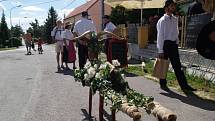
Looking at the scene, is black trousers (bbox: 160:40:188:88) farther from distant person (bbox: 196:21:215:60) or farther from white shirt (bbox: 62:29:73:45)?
white shirt (bbox: 62:29:73:45)

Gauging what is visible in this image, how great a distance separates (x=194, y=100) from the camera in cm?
904

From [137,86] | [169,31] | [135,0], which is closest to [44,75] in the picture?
[137,86]

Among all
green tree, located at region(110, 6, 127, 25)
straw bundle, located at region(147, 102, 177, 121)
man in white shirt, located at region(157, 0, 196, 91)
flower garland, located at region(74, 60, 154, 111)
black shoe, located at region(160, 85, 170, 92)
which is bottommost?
black shoe, located at region(160, 85, 170, 92)

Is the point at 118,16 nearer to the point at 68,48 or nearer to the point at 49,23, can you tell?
the point at 68,48

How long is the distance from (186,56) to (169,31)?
323 cm

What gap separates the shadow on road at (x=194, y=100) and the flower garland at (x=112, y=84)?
232cm

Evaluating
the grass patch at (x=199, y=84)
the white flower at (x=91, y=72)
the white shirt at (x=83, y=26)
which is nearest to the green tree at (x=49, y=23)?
the white shirt at (x=83, y=26)

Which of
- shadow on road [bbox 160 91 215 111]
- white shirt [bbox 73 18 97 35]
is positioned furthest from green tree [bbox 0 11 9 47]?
shadow on road [bbox 160 91 215 111]

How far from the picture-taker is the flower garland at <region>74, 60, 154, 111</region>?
18.4 ft

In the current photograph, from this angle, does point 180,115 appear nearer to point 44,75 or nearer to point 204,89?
point 204,89

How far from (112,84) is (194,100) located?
10.1ft

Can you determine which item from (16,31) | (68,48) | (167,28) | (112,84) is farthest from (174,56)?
(16,31)

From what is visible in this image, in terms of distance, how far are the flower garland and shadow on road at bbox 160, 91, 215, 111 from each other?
2318 mm

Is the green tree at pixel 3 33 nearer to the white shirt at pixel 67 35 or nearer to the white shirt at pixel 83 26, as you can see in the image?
the white shirt at pixel 67 35
